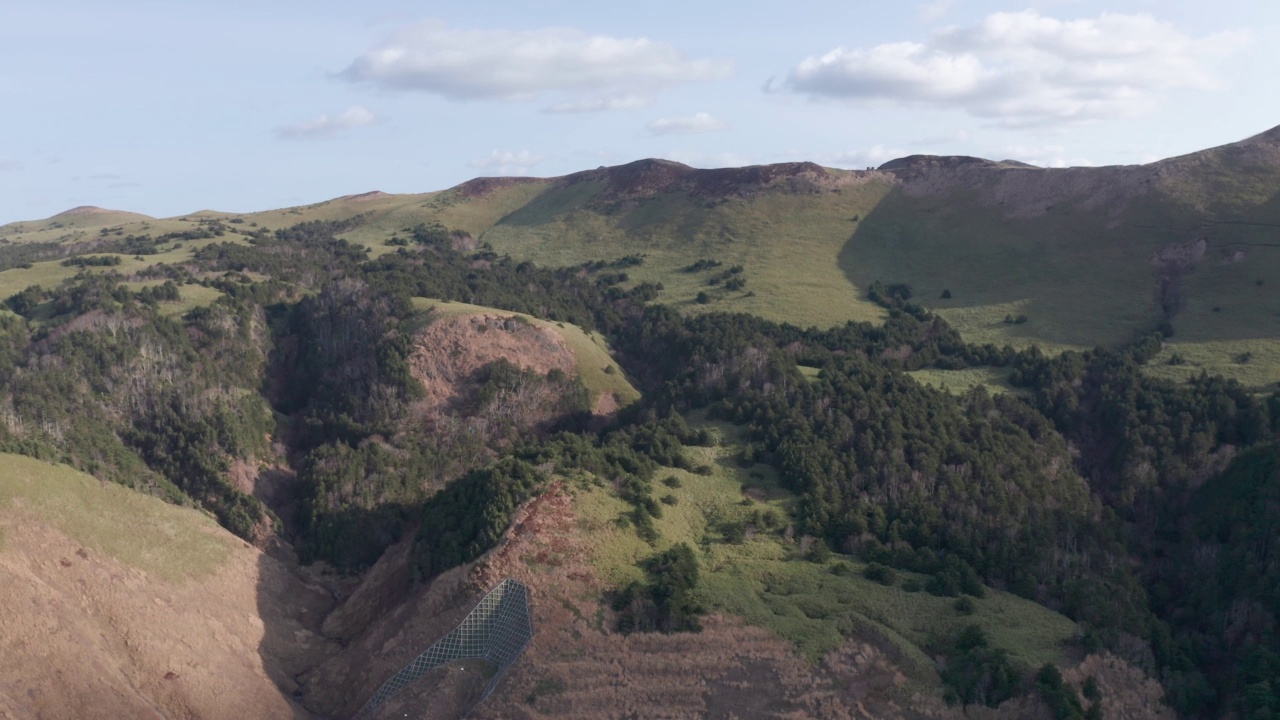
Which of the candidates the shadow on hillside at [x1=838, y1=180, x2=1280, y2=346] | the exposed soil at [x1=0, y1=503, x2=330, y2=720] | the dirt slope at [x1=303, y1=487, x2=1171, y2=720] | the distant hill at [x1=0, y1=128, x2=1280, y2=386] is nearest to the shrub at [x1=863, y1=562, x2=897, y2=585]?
the dirt slope at [x1=303, y1=487, x2=1171, y2=720]

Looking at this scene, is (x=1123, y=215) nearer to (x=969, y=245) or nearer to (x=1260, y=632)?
(x=969, y=245)

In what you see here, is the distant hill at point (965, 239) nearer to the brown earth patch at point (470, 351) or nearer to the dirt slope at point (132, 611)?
the brown earth patch at point (470, 351)

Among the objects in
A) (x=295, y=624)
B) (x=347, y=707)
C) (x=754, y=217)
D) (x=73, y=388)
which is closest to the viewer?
(x=347, y=707)

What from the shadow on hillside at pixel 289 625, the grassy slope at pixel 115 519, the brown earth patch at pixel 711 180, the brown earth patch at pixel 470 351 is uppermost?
the brown earth patch at pixel 711 180

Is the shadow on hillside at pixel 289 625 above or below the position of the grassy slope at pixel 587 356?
below

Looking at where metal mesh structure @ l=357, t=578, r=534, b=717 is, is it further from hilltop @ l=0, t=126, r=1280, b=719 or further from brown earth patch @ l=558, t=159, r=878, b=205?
brown earth patch @ l=558, t=159, r=878, b=205

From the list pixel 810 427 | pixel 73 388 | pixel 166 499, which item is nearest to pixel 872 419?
pixel 810 427

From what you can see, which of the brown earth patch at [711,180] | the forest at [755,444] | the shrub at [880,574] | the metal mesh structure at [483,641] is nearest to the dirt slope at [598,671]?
the metal mesh structure at [483,641]
